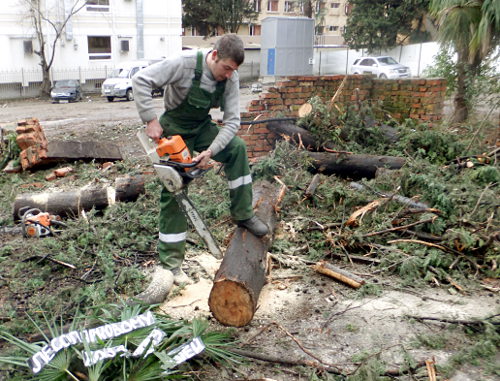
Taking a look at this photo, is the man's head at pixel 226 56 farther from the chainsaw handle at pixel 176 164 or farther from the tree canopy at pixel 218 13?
the tree canopy at pixel 218 13

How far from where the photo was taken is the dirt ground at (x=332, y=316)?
292 cm

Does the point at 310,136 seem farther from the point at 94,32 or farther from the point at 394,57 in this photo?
the point at 94,32

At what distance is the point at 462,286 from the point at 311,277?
4.05ft

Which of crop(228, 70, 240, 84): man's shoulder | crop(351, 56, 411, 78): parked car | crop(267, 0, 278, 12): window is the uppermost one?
crop(267, 0, 278, 12): window

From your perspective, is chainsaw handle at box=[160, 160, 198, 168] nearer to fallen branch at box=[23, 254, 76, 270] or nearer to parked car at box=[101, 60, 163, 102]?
fallen branch at box=[23, 254, 76, 270]

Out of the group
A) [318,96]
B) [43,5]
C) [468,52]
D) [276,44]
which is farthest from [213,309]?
[43,5]

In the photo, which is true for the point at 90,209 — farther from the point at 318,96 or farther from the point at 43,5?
the point at 43,5

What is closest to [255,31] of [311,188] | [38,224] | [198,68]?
[311,188]

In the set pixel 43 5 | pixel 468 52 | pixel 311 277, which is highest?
pixel 43 5

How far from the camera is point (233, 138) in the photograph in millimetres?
3867

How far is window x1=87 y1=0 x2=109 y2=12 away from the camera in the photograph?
27.5 meters

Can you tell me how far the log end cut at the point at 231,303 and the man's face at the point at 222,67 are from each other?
60.8 inches

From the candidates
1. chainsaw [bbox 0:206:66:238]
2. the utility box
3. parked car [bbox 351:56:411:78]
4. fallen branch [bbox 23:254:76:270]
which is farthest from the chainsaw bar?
parked car [bbox 351:56:411:78]

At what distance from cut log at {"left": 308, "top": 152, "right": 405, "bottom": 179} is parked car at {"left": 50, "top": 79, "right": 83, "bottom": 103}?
18426 millimetres
